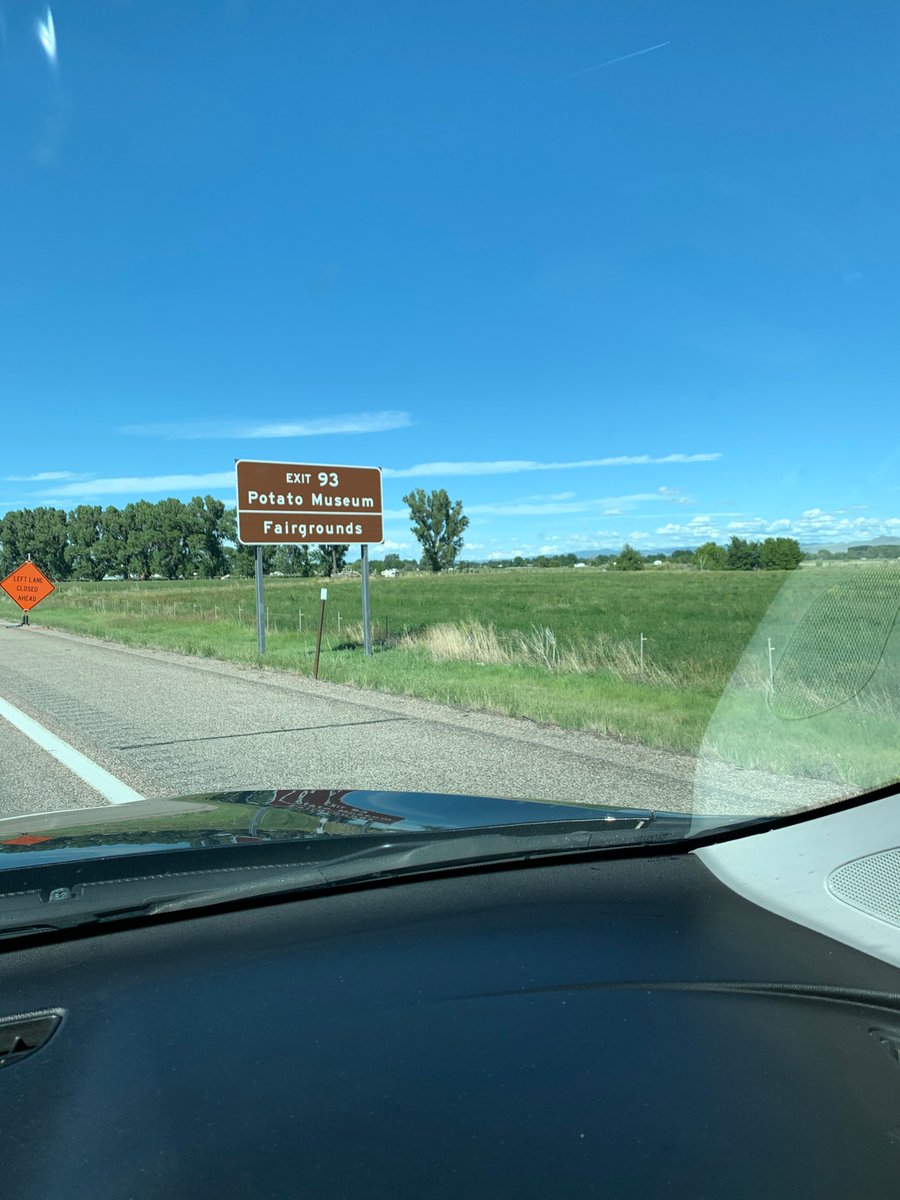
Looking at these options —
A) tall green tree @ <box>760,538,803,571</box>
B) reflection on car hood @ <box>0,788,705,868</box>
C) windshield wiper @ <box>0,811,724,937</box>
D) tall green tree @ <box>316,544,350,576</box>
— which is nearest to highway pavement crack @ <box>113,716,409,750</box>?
reflection on car hood @ <box>0,788,705,868</box>

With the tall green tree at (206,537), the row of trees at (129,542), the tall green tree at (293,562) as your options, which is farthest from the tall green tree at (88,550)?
the tall green tree at (293,562)

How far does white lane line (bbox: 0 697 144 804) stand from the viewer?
23.2ft

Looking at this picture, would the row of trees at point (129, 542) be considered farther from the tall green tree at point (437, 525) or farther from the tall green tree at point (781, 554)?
the tall green tree at point (781, 554)

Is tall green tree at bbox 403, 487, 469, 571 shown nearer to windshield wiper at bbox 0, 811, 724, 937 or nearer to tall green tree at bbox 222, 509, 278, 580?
tall green tree at bbox 222, 509, 278, 580

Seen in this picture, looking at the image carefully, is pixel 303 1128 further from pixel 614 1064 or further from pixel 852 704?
pixel 852 704

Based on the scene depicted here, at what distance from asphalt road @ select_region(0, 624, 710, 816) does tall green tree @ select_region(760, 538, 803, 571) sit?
214 cm

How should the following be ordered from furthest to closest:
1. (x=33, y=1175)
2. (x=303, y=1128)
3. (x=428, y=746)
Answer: (x=428, y=746), (x=303, y=1128), (x=33, y=1175)

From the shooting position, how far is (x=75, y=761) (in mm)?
8453

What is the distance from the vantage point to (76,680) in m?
15.7

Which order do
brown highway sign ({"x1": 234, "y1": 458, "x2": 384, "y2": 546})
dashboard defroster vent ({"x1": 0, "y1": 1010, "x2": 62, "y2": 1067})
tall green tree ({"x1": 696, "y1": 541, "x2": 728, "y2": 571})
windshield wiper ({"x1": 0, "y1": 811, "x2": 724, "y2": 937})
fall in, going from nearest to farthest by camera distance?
dashboard defroster vent ({"x1": 0, "y1": 1010, "x2": 62, "y2": 1067}) → windshield wiper ({"x1": 0, "y1": 811, "x2": 724, "y2": 937}) → tall green tree ({"x1": 696, "y1": 541, "x2": 728, "y2": 571}) → brown highway sign ({"x1": 234, "y1": 458, "x2": 384, "y2": 546})

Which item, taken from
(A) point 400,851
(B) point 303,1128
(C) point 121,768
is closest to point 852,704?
(A) point 400,851

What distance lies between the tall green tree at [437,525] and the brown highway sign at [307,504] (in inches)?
4001

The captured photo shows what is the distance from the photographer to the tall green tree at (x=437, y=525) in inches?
4835

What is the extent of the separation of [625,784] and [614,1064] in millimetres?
5421
